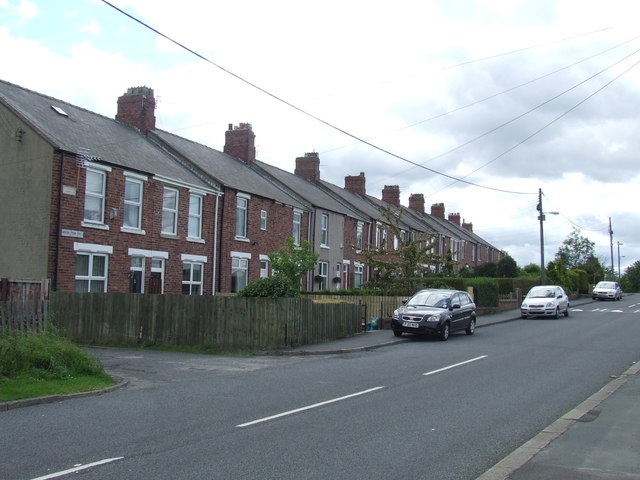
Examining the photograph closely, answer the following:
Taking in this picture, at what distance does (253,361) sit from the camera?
15086 mm

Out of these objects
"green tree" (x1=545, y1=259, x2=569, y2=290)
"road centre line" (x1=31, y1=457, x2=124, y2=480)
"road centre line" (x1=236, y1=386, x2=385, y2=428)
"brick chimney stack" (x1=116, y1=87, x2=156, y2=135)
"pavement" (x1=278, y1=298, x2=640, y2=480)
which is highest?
"brick chimney stack" (x1=116, y1=87, x2=156, y2=135)

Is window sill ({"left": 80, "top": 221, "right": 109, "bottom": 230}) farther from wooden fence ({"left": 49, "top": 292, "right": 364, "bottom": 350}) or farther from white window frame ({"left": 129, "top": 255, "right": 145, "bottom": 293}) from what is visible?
wooden fence ({"left": 49, "top": 292, "right": 364, "bottom": 350})

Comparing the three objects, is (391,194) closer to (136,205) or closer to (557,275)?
(557,275)

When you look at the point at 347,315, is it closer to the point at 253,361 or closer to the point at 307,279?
the point at 253,361

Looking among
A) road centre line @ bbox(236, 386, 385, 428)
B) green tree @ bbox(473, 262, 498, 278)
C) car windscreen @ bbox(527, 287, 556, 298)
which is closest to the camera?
road centre line @ bbox(236, 386, 385, 428)

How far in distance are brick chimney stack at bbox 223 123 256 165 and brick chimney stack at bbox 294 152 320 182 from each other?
8148 mm

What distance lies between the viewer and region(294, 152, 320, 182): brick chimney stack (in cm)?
4359

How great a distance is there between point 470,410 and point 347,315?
1241cm

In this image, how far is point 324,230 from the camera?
36000 mm

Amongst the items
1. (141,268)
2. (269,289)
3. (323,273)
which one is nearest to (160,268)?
(141,268)

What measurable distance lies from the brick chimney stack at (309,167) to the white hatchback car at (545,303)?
18.0 meters

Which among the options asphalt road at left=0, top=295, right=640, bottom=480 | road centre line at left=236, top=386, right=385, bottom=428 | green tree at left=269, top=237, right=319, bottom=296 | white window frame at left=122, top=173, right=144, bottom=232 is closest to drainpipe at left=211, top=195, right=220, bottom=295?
green tree at left=269, top=237, right=319, bottom=296

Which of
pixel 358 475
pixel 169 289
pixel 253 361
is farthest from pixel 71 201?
pixel 358 475

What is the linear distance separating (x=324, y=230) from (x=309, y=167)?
903 centimetres
